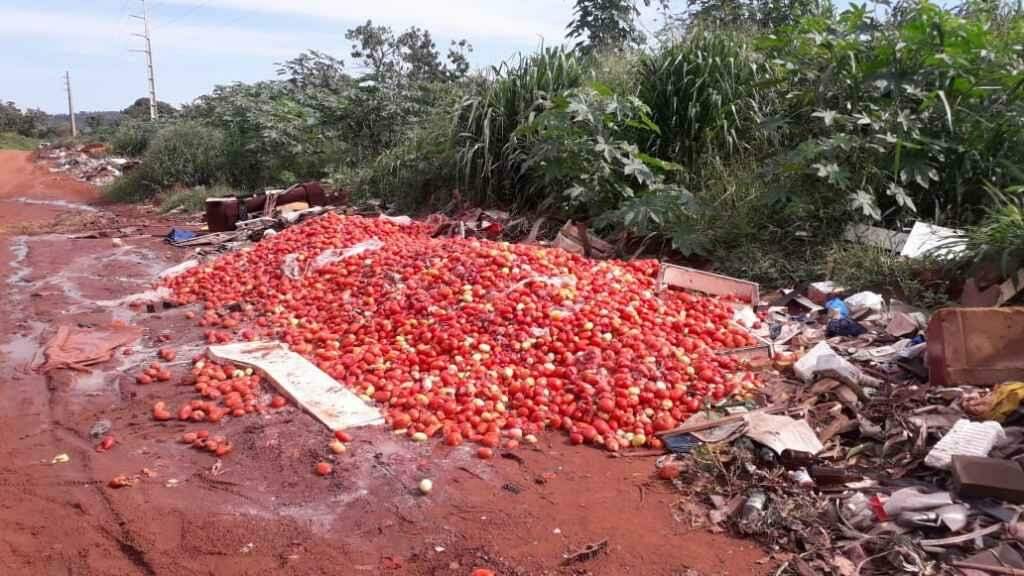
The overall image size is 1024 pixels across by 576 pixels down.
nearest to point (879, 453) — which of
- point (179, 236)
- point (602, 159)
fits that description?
point (602, 159)

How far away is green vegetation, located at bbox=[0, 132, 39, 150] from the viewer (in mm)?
29484

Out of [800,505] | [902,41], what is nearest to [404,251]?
[800,505]

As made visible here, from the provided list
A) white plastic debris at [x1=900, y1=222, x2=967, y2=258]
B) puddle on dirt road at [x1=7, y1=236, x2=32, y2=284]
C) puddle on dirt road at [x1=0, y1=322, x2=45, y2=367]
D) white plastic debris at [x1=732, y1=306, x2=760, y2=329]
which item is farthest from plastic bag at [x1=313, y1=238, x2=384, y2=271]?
white plastic debris at [x1=900, y1=222, x2=967, y2=258]

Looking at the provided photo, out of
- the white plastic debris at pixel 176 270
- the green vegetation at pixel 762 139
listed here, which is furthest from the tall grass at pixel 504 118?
the white plastic debris at pixel 176 270

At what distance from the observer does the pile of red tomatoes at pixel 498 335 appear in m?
3.56

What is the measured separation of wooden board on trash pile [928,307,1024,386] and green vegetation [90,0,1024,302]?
1147 mm

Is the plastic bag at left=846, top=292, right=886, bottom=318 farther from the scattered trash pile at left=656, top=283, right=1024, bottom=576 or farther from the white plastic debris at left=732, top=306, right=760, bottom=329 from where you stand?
the white plastic debris at left=732, top=306, right=760, bottom=329

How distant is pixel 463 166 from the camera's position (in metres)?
8.45

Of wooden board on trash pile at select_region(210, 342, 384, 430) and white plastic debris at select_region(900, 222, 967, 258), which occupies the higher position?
white plastic debris at select_region(900, 222, 967, 258)

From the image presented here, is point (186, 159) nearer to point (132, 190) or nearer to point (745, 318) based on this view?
point (132, 190)

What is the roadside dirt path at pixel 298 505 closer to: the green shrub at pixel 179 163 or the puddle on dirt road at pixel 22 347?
the puddle on dirt road at pixel 22 347

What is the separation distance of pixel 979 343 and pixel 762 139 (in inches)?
150

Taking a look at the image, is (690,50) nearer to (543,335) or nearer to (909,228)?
(909,228)

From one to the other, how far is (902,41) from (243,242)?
7099 mm
